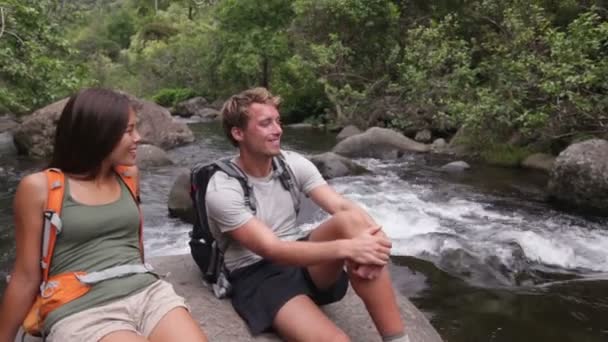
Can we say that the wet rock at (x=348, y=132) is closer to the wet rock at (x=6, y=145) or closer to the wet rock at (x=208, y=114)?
the wet rock at (x=6, y=145)

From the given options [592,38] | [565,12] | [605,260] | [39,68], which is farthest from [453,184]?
[39,68]

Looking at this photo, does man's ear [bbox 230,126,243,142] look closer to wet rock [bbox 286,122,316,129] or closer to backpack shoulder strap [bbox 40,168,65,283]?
backpack shoulder strap [bbox 40,168,65,283]

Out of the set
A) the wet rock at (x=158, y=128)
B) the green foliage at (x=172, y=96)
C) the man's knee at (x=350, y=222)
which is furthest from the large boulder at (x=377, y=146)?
the green foliage at (x=172, y=96)

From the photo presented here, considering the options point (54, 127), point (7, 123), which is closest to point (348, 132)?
point (54, 127)

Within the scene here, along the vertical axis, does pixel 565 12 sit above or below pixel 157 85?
above

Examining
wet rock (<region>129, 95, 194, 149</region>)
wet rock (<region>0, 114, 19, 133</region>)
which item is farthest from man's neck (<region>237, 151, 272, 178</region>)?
wet rock (<region>0, 114, 19, 133</region>)

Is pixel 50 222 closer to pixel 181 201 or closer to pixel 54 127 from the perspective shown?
pixel 181 201

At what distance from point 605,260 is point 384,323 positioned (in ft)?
15.8

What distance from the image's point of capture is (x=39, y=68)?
29.9 ft

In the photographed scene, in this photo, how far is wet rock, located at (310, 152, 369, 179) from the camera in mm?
11328

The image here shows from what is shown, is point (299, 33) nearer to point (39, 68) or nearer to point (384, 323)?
point (39, 68)

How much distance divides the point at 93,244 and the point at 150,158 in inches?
415

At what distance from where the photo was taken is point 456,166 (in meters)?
12.2

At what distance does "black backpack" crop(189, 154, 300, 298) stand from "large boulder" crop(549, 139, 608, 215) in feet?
23.5
